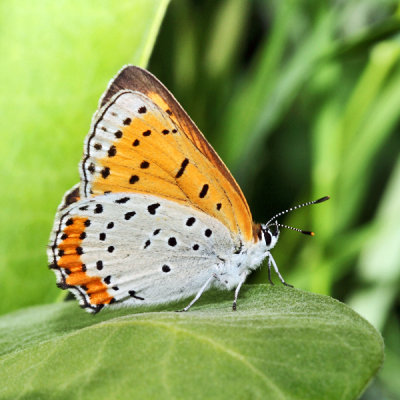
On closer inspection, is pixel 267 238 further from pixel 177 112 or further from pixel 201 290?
pixel 177 112

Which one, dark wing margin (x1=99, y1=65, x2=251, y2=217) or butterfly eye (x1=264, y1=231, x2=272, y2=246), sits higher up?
dark wing margin (x1=99, y1=65, x2=251, y2=217)

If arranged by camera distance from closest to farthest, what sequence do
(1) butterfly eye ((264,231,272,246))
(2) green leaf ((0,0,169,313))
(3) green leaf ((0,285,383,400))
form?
(3) green leaf ((0,285,383,400)), (2) green leaf ((0,0,169,313)), (1) butterfly eye ((264,231,272,246))

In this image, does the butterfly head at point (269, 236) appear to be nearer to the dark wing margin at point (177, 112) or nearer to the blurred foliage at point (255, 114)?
the dark wing margin at point (177, 112)

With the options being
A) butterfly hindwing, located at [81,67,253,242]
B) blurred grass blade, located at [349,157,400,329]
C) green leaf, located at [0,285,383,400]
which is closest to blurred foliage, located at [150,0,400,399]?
blurred grass blade, located at [349,157,400,329]

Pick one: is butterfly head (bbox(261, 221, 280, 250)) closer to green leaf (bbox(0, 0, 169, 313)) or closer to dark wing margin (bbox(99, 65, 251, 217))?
dark wing margin (bbox(99, 65, 251, 217))

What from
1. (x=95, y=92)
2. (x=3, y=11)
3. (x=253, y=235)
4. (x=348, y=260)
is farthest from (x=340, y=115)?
(x=3, y=11)

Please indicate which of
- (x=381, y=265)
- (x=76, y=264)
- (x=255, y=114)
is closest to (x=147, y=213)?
(x=76, y=264)

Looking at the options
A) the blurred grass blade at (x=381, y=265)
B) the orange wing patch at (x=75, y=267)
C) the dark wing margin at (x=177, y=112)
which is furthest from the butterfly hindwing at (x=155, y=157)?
the blurred grass blade at (x=381, y=265)
